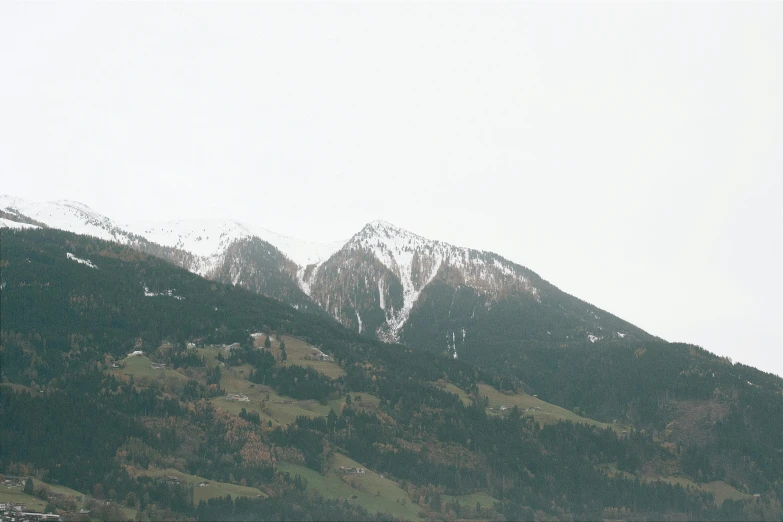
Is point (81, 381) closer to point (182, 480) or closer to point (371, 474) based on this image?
point (182, 480)

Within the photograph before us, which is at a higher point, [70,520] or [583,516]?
[583,516]

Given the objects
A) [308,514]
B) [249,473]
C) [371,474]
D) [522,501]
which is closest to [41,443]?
[249,473]

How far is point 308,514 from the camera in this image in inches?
6068

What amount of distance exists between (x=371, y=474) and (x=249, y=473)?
33.9 metres

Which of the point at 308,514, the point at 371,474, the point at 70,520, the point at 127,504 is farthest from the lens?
the point at 371,474

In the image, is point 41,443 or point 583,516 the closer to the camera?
point 41,443

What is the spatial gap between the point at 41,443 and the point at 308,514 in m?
56.8

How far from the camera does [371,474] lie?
7520 inches

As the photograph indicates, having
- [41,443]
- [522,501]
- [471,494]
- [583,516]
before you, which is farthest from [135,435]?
[583,516]

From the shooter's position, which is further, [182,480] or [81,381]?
[81,381]

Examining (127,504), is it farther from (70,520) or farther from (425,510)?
(425,510)

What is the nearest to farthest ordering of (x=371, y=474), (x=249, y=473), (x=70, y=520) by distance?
1. (x=70, y=520)
2. (x=249, y=473)
3. (x=371, y=474)

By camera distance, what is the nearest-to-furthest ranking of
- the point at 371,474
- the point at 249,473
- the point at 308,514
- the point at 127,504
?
the point at 127,504
the point at 308,514
the point at 249,473
the point at 371,474

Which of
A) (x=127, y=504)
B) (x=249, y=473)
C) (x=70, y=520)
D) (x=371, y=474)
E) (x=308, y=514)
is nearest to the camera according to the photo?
(x=70, y=520)
